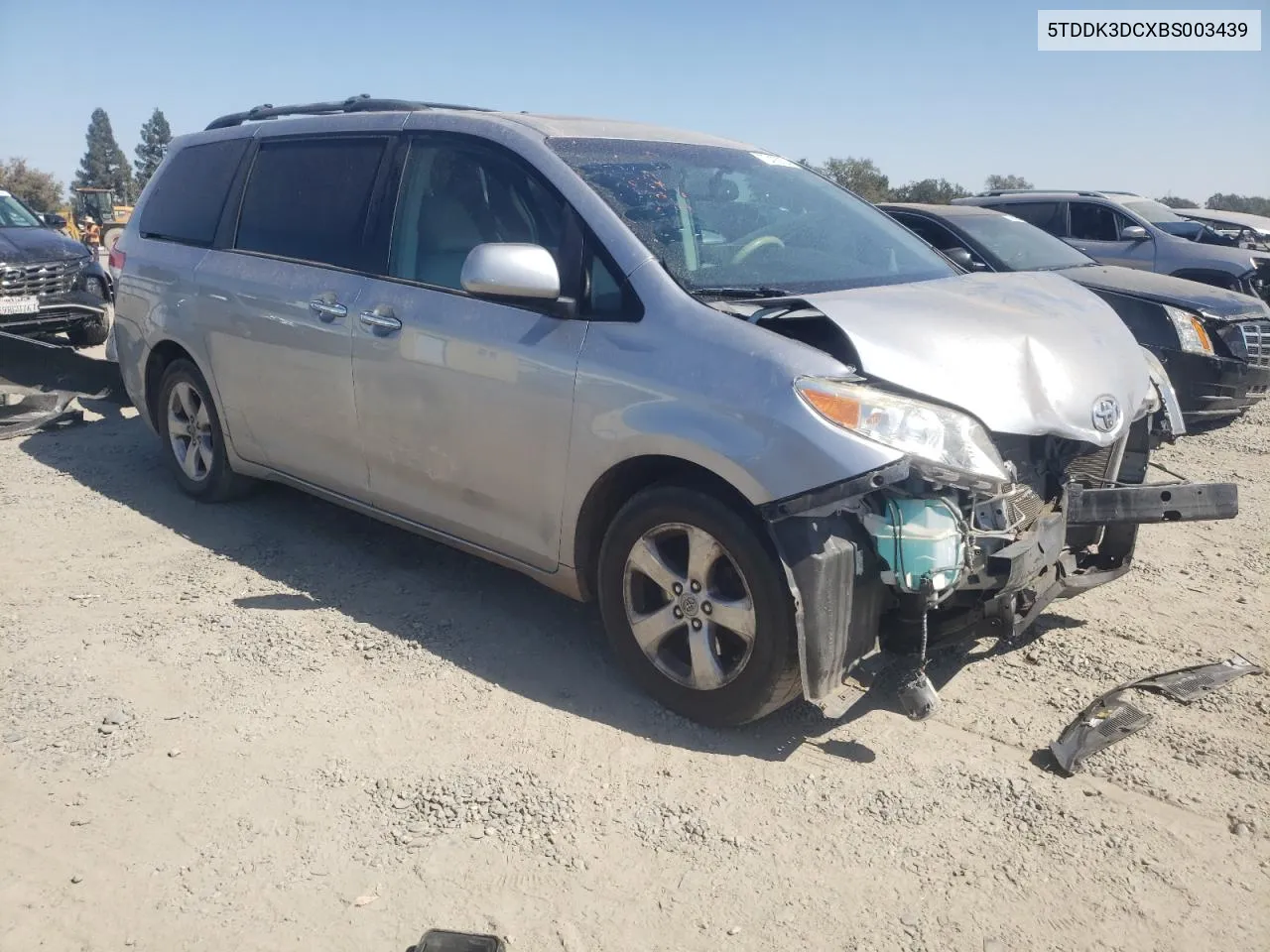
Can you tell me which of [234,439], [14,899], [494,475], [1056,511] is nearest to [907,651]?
[1056,511]

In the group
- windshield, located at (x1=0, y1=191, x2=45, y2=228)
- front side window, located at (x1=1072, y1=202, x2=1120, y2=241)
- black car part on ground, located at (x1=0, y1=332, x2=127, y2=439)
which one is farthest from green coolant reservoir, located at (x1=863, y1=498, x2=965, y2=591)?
windshield, located at (x1=0, y1=191, x2=45, y2=228)

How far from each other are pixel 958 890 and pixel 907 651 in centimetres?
85

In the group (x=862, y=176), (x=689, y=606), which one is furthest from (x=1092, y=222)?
(x=862, y=176)

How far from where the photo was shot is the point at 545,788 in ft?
10.3

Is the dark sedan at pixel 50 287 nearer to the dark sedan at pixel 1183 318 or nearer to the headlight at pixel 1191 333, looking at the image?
the dark sedan at pixel 1183 318

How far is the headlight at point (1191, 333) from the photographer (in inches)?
294

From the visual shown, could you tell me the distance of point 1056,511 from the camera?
3480 mm

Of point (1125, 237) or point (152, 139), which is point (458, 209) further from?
point (152, 139)

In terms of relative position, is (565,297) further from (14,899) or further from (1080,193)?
(1080,193)

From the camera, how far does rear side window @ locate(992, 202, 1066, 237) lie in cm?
1236

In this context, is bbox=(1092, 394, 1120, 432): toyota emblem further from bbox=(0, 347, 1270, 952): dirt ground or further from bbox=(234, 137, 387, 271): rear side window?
bbox=(234, 137, 387, 271): rear side window

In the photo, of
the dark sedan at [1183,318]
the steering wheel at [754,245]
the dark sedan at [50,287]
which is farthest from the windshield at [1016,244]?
the dark sedan at [50,287]

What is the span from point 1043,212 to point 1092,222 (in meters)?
0.57

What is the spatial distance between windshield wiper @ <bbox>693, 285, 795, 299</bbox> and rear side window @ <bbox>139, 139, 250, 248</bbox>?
307cm
